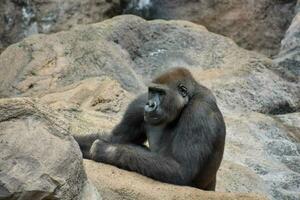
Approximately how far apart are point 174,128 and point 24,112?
7.38 ft

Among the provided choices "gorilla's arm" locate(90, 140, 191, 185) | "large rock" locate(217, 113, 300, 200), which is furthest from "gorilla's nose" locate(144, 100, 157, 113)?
"large rock" locate(217, 113, 300, 200)

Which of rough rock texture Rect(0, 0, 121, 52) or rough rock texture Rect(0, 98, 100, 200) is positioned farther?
rough rock texture Rect(0, 0, 121, 52)

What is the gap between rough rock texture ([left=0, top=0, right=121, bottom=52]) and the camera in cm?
1134

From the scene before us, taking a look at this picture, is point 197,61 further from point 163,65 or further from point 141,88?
point 141,88

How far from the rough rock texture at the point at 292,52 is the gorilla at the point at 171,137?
3044 mm

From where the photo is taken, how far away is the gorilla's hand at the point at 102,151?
5.78 meters

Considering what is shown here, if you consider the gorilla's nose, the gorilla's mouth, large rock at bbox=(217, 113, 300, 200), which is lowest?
large rock at bbox=(217, 113, 300, 200)

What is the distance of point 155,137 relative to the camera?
621 cm

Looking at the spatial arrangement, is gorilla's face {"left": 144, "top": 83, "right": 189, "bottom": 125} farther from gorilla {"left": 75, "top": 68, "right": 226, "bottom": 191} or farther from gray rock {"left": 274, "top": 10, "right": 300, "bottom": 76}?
gray rock {"left": 274, "top": 10, "right": 300, "bottom": 76}

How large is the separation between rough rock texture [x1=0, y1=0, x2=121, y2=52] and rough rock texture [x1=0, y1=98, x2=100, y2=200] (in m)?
7.28

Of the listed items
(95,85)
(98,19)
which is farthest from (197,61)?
(98,19)

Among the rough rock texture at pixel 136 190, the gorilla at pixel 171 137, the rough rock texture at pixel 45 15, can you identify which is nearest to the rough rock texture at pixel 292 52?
the rough rock texture at pixel 45 15

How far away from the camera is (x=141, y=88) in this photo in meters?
8.36

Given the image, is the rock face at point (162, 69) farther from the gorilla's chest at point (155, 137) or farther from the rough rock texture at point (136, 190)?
the rough rock texture at point (136, 190)
